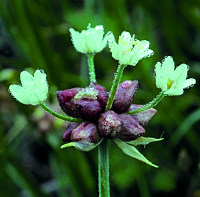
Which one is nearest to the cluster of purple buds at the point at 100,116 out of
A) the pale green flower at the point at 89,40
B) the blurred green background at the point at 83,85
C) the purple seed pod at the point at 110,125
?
the purple seed pod at the point at 110,125

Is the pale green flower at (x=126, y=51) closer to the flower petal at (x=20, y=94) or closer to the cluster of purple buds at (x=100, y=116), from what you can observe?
the cluster of purple buds at (x=100, y=116)

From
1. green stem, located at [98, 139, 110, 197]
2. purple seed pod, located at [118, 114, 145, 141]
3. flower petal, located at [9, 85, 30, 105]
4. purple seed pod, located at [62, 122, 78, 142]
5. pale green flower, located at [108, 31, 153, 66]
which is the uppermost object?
pale green flower, located at [108, 31, 153, 66]

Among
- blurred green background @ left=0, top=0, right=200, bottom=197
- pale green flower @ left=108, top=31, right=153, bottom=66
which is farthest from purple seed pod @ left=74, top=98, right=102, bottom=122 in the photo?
blurred green background @ left=0, top=0, right=200, bottom=197

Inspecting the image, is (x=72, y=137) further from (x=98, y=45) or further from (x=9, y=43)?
(x=9, y=43)

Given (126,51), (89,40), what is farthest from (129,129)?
(89,40)

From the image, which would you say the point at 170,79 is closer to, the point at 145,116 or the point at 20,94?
the point at 145,116

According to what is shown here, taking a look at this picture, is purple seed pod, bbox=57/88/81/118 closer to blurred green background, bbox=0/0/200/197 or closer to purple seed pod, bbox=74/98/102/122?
purple seed pod, bbox=74/98/102/122
